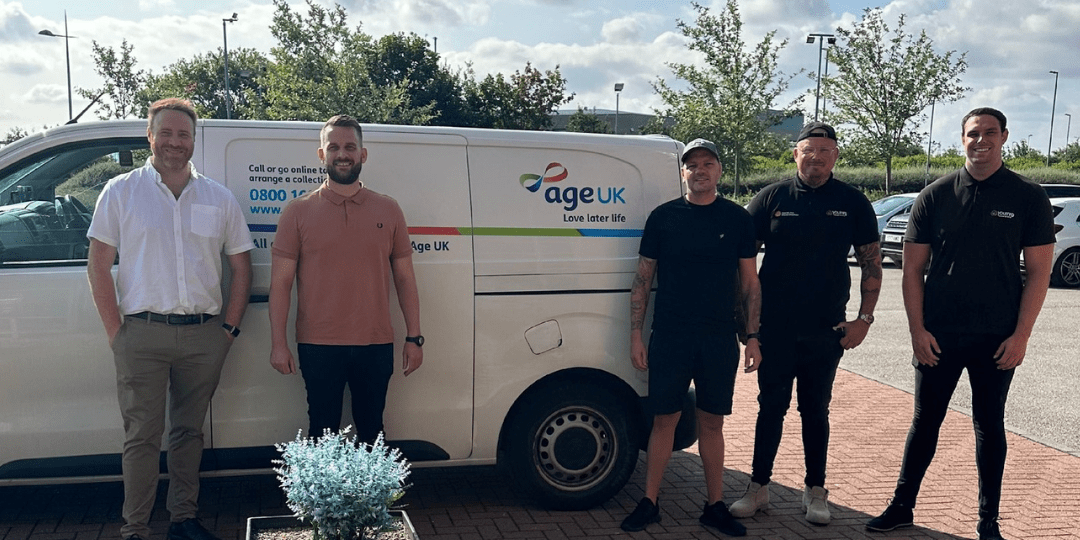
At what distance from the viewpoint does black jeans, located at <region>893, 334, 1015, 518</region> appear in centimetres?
463

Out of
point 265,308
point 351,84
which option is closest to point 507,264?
point 265,308

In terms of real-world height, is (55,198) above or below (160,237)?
above

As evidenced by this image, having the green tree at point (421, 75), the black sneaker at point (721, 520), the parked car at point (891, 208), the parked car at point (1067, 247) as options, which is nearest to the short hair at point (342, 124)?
the black sneaker at point (721, 520)

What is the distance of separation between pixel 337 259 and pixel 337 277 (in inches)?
3.2

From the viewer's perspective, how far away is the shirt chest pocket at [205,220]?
4188 millimetres

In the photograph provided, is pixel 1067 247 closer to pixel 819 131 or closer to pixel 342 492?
pixel 819 131

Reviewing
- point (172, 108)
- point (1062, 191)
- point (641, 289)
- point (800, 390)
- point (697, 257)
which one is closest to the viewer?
point (172, 108)

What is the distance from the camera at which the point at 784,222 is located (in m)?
4.86

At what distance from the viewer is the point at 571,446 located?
4.97m

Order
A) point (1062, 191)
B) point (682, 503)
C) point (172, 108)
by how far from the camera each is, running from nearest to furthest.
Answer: point (172, 108)
point (682, 503)
point (1062, 191)

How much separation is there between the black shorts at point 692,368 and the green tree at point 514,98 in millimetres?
38446

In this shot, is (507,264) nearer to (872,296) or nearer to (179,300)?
(179,300)

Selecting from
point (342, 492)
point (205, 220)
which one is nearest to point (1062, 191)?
point (205, 220)

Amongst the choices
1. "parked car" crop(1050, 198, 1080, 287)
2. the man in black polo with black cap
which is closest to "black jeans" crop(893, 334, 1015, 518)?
the man in black polo with black cap
